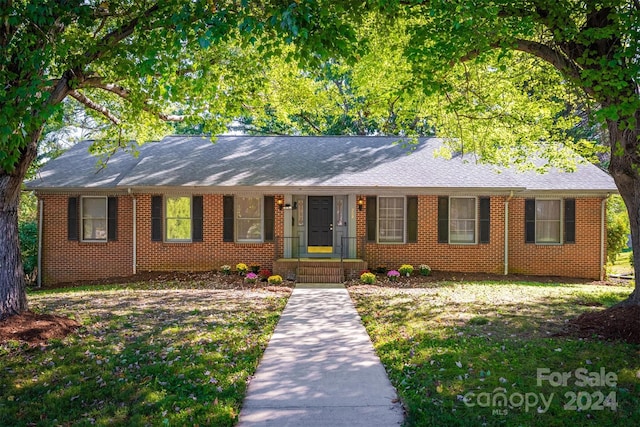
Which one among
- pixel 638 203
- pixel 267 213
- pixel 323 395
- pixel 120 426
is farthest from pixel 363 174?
pixel 120 426

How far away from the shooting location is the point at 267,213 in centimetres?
1510

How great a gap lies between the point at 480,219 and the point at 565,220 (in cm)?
292

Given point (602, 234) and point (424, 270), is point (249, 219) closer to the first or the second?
point (424, 270)

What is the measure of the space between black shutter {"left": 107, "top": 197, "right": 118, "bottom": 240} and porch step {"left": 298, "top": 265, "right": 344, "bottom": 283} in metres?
6.42

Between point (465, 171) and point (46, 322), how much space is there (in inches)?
511

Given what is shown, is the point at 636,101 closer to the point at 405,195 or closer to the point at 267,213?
the point at 405,195

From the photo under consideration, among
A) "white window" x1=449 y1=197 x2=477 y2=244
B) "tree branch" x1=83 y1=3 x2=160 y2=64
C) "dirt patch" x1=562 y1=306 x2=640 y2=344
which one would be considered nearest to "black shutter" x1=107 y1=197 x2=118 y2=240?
"tree branch" x1=83 y1=3 x2=160 y2=64

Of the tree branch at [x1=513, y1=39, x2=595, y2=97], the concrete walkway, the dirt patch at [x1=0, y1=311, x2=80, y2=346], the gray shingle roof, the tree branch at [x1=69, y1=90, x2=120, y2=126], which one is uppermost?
the tree branch at [x1=513, y1=39, x2=595, y2=97]

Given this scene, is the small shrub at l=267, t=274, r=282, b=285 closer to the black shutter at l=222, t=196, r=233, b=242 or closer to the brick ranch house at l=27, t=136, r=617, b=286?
the brick ranch house at l=27, t=136, r=617, b=286

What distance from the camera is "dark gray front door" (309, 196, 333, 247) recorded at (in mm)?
15375

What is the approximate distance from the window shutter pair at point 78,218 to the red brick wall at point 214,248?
15cm

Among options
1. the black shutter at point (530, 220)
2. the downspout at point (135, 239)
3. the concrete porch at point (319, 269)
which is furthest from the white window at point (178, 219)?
the black shutter at point (530, 220)

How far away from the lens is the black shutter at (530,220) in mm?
15125

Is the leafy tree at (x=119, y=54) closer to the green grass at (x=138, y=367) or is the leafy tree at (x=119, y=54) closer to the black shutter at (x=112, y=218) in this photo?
the green grass at (x=138, y=367)
